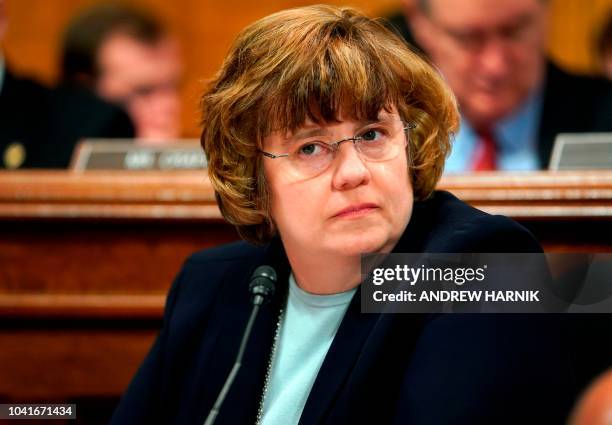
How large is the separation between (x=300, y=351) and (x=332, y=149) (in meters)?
0.41

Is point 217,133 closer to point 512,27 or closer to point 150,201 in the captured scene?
point 150,201

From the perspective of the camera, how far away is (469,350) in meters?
1.33

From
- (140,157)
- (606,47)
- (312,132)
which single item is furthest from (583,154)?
(606,47)

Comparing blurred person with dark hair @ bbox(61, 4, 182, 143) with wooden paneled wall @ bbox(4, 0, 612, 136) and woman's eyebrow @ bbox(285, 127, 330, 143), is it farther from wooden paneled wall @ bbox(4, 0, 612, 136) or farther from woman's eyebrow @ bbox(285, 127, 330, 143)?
woman's eyebrow @ bbox(285, 127, 330, 143)

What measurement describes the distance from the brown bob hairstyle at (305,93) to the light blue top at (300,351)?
223mm

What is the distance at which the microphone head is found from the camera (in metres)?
1.63

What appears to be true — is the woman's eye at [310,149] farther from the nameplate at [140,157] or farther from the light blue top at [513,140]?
the light blue top at [513,140]

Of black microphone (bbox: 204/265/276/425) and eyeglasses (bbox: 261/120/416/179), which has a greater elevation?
eyeglasses (bbox: 261/120/416/179)

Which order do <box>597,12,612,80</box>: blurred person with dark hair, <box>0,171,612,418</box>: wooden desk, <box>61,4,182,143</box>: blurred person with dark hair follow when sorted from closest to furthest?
<box>0,171,612,418</box>: wooden desk < <box>597,12,612,80</box>: blurred person with dark hair < <box>61,4,182,143</box>: blurred person with dark hair

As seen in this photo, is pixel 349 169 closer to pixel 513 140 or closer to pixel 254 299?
pixel 254 299

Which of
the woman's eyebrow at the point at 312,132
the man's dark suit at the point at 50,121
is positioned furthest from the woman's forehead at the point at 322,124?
the man's dark suit at the point at 50,121

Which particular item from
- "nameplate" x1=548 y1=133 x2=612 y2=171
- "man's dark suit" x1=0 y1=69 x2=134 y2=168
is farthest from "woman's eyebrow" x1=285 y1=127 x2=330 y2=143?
"man's dark suit" x1=0 y1=69 x2=134 y2=168

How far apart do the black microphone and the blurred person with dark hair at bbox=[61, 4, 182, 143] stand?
2.47 meters

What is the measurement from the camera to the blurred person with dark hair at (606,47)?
3652mm
